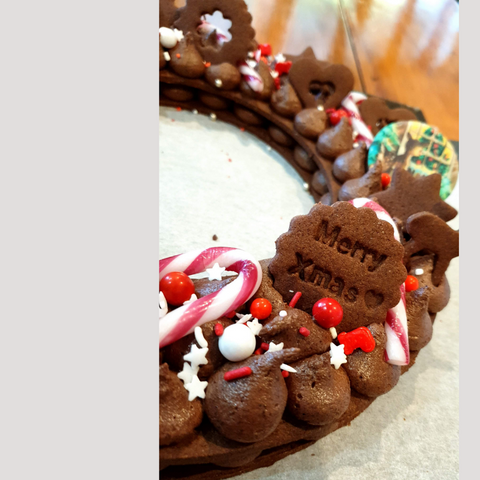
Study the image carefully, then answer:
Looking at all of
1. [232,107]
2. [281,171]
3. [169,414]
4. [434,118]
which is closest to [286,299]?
[169,414]

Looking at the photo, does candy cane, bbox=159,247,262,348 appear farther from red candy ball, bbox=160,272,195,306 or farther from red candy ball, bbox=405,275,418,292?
red candy ball, bbox=405,275,418,292

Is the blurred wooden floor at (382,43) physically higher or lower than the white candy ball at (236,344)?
higher

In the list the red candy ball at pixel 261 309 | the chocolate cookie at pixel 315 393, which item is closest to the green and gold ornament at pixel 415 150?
the red candy ball at pixel 261 309

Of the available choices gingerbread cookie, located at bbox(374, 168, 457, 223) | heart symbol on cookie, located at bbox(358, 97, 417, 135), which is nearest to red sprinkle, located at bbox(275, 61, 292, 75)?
heart symbol on cookie, located at bbox(358, 97, 417, 135)

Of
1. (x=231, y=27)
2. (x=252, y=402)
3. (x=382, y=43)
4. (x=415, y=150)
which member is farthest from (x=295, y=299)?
(x=382, y=43)

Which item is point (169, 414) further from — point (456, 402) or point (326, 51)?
point (326, 51)

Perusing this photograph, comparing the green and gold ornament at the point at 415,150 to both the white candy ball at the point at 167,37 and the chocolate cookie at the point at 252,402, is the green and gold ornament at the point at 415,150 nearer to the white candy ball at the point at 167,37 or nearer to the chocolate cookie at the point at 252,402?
the white candy ball at the point at 167,37
